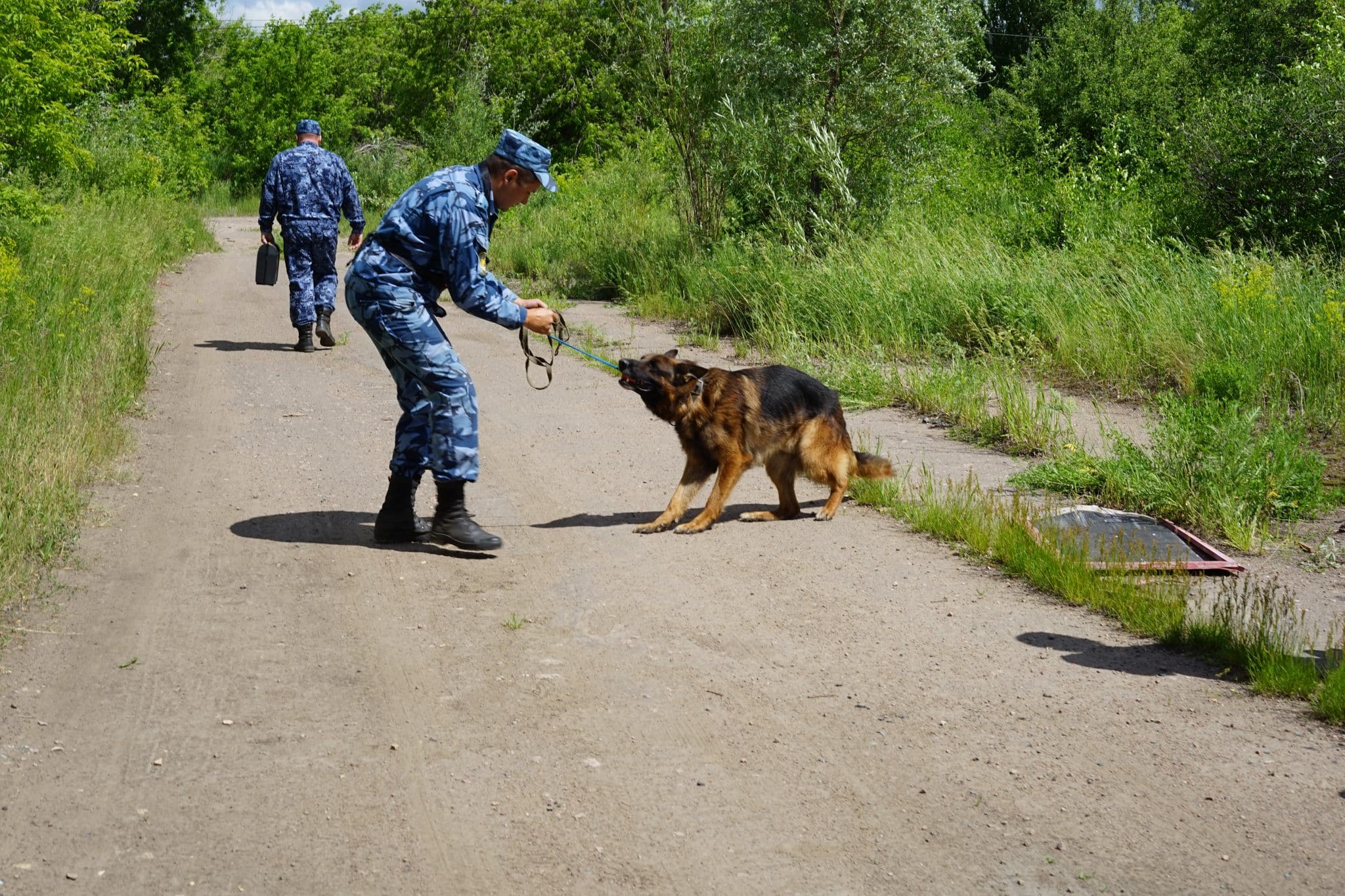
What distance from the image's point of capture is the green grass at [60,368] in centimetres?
614

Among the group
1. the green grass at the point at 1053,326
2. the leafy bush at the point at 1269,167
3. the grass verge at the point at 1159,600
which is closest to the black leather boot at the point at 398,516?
the grass verge at the point at 1159,600

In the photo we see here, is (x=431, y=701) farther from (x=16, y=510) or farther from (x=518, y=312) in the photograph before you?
(x=16, y=510)

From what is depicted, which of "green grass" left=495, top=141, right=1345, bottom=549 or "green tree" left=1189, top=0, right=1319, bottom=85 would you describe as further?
"green tree" left=1189, top=0, right=1319, bottom=85

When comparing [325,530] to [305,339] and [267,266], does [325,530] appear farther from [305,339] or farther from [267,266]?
[267,266]

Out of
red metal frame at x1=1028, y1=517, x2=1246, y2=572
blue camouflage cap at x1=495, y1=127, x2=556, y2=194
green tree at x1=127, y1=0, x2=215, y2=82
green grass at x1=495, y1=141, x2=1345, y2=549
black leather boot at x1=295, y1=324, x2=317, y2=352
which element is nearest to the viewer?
red metal frame at x1=1028, y1=517, x2=1246, y2=572

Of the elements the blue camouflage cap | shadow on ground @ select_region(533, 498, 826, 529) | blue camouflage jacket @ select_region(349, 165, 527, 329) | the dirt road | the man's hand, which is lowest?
the dirt road

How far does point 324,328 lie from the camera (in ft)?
42.6

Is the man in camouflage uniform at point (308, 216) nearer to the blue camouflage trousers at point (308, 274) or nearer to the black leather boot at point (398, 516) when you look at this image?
the blue camouflage trousers at point (308, 274)

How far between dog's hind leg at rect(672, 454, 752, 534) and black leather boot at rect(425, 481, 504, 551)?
118 cm

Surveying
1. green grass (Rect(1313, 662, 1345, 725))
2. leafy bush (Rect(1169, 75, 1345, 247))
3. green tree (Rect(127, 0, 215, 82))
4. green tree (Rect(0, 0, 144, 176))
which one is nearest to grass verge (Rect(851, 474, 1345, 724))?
green grass (Rect(1313, 662, 1345, 725))

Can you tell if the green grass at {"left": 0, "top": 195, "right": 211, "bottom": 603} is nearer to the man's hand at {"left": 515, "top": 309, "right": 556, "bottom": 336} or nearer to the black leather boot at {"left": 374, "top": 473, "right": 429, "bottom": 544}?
the black leather boot at {"left": 374, "top": 473, "right": 429, "bottom": 544}

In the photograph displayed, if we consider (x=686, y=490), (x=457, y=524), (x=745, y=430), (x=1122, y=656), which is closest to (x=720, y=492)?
(x=686, y=490)

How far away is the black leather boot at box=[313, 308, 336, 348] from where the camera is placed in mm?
12938

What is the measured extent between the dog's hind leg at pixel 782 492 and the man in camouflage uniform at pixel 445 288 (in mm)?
1742
